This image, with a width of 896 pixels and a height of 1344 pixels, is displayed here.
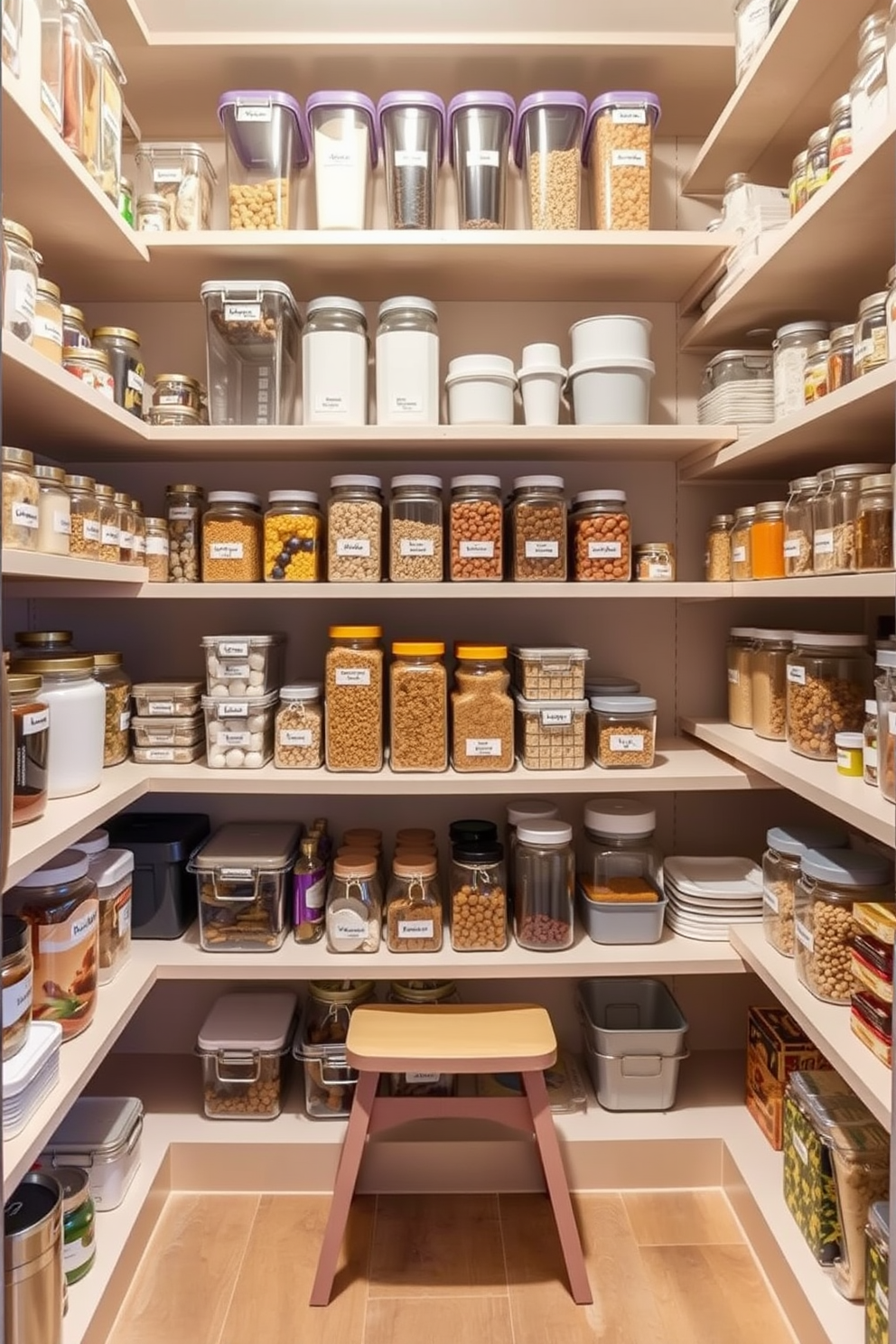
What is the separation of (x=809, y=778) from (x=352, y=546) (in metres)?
0.93

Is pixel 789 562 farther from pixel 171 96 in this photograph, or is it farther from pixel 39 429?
pixel 171 96

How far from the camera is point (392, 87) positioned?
1.81 m

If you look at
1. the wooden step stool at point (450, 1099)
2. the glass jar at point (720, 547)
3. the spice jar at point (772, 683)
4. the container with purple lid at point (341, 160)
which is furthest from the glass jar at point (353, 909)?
the container with purple lid at point (341, 160)

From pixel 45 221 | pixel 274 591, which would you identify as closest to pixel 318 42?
pixel 45 221

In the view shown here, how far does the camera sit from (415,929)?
169cm

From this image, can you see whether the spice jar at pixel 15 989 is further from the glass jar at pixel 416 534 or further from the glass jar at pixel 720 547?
the glass jar at pixel 720 547

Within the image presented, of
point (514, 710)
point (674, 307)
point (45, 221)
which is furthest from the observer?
point (674, 307)

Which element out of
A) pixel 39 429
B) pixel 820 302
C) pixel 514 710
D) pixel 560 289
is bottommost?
pixel 514 710

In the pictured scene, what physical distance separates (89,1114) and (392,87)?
86.9 inches

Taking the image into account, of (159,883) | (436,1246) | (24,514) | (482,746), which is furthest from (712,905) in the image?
(24,514)

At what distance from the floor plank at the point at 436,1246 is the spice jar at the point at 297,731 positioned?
36.4 inches

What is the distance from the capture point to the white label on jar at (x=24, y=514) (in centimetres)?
118

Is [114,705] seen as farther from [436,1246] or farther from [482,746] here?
[436,1246]

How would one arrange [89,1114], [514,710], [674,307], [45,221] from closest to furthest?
1. [45,221]
2. [89,1114]
3. [514,710]
4. [674,307]
